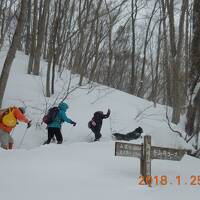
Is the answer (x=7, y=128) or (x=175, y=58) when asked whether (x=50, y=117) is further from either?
(x=175, y=58)

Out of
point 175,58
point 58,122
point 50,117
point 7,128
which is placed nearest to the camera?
point 7,128

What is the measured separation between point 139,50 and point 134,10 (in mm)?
13599

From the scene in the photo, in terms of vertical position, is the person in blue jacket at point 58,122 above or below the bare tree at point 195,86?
below

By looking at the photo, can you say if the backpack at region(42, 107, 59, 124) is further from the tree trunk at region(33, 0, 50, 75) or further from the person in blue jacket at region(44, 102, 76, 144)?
the tree trunk at region(33, 0, 50, 75)

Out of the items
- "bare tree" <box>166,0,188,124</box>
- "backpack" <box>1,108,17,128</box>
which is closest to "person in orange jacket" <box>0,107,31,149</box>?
"backpack" <box>1,108,17,128</box>

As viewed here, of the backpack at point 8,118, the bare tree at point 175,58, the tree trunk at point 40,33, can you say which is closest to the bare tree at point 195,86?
the bare tree at point 175,58

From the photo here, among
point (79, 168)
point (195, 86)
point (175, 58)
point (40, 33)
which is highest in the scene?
point (40, 33)

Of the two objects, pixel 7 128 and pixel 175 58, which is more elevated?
pixel 175 58

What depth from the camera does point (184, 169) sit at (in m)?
8.03

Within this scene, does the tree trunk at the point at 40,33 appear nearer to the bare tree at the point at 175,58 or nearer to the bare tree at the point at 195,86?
the bare tree at the point at 175,58

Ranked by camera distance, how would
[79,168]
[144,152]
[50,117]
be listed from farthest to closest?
[50,117] < [79,168] < [144,152]

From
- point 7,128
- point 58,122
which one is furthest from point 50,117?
point 7,128

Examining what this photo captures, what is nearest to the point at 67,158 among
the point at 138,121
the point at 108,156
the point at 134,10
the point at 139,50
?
the point at 108,156

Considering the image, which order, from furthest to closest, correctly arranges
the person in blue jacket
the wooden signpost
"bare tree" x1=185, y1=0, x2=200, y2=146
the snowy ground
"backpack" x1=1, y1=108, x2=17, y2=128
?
the person in blue jacket → "bare tree" x1=185, y1=0, x2=200, y2=146 → "backpack" x1=1, y1=108, x2=17, y2=128 → the wooden signpost → the snowy ground
